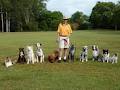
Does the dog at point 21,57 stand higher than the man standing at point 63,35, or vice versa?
the man standing at point 63,35

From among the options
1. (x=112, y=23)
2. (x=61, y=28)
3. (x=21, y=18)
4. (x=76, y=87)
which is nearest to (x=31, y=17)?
(x=21, y=18)

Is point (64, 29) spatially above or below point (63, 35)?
above

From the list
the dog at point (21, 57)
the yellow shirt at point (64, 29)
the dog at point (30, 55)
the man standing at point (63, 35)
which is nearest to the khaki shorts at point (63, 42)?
the man standing at point (63, 35)

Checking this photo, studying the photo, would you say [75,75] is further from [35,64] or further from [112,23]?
[112,23]

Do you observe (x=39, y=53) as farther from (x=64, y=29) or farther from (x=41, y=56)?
(x=64, y=29)

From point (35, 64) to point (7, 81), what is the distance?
14.6ft

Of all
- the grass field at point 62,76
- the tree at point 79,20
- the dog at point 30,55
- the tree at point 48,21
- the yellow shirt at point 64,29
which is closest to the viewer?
the grass field at point 62,76

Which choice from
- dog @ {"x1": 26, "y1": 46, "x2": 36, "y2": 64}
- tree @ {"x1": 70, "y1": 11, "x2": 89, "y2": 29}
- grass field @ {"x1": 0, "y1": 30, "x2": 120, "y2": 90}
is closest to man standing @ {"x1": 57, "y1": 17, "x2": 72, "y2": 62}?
grass field @ {"x1": 0, "y1": 30, "x2": 120, "y2": 90}

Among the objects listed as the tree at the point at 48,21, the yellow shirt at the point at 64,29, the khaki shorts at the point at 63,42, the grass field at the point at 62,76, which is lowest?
the grass field at the point at 62,76

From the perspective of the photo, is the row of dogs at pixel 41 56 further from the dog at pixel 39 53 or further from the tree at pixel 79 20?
the tree at pixel 79 20

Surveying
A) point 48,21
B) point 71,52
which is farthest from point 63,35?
point 48,21

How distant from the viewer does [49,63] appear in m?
17.4

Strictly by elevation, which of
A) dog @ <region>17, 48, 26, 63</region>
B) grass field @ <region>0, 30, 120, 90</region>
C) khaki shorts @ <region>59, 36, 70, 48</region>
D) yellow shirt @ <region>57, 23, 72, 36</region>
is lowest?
grass field @ <region>0, 30, 120, 90</region>

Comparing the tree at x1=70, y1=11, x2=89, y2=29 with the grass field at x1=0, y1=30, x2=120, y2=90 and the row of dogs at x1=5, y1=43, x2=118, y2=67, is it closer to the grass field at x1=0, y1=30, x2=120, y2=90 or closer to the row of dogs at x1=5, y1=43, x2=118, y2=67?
the row of dogs at x1=5, y1=43, x2=118, y2=67
